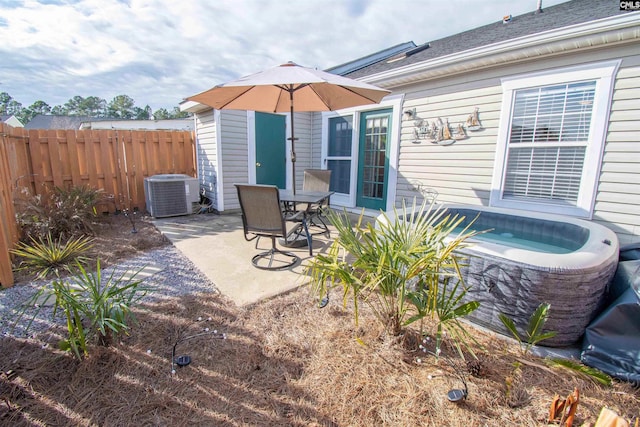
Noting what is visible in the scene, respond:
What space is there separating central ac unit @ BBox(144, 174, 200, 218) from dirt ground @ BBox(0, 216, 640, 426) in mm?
3870

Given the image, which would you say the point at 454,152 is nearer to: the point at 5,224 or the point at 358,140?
the point at 358,140

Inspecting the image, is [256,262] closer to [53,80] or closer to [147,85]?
[147,85]

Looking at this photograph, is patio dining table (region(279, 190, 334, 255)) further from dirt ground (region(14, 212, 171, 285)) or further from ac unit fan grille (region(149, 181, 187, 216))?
ac unit fan grille (region(149, 181, 187, 216))

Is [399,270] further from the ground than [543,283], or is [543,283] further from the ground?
[399,270]

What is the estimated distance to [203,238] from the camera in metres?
4.39

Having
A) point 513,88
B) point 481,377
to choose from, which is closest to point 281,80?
point 481,377

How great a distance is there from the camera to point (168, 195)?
561cm

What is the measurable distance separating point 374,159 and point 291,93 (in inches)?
97.4

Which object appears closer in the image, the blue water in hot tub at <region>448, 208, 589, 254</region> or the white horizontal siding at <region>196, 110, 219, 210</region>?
the blue water in hot tub at <region>448, 208, 589, 254</region>

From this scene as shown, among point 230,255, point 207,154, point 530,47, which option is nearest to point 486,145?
point 530,47

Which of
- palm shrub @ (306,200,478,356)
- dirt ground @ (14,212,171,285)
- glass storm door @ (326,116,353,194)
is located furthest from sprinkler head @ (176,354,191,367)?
glass storm door @ (326,116,353,194)

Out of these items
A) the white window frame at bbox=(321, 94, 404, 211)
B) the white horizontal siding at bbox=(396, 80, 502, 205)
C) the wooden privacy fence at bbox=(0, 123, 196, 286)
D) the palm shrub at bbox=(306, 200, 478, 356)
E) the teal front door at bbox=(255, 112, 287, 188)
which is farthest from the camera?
the teal front door at bbox=(255, 112, 287, 188)

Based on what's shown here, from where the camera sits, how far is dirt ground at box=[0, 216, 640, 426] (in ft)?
4.69

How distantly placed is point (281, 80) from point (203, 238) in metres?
2.78
